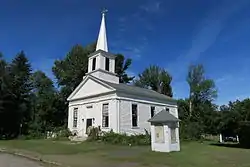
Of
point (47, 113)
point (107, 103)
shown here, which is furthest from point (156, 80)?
point (107, 103)

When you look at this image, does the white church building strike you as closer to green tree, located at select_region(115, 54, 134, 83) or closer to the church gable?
the church gable

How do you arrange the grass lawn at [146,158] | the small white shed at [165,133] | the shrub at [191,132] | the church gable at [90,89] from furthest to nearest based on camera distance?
the shrub at [191,132] → the church gable at [90,89] → the small white shed at [165,133] → the grass lawn at [146,158]

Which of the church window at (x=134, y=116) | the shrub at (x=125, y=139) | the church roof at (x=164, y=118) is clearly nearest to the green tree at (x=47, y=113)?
the church window at (x=134, y=116)

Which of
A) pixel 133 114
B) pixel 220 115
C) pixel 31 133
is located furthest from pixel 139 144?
pixel 31 133

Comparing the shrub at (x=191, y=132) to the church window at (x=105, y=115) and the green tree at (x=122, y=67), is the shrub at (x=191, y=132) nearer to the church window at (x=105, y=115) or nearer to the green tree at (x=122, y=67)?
the church window at (x=105, y=115)

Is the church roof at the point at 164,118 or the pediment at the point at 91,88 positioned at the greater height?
the pediment at the point at 91,88

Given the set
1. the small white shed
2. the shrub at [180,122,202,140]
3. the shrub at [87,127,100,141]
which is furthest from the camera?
the shrub at [180,122,202,140]

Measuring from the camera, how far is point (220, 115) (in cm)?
2594

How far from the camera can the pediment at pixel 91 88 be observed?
29.4 metres

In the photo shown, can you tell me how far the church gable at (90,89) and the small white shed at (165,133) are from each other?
39.4 feet

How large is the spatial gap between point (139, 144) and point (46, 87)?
48.0 meters

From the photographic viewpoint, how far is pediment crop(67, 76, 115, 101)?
29416 millimetres

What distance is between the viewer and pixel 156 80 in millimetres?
61781

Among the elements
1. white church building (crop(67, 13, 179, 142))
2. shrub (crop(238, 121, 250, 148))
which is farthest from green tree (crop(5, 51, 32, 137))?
shrub (crop(238, 121, 250, 148))
